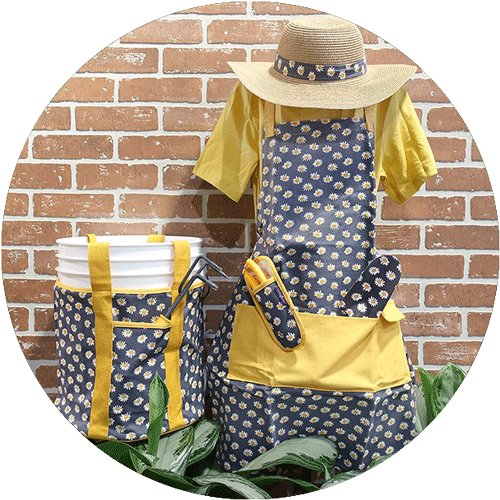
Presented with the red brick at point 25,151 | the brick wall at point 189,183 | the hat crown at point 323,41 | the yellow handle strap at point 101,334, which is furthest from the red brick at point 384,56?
the red brick at point 25,151

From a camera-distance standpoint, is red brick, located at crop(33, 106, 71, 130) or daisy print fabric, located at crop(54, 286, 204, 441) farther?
red brick, located at crop(33, 106, 71, 130)

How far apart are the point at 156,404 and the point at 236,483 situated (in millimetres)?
275

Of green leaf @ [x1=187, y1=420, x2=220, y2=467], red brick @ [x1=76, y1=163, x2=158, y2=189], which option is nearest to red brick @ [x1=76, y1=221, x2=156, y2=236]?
red brick @ [x1=76, y1=163, x2=158, y2=189]

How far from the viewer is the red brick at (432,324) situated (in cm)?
167

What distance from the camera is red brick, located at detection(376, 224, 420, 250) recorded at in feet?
5.38

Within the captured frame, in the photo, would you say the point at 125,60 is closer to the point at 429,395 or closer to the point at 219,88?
the point at 219,88

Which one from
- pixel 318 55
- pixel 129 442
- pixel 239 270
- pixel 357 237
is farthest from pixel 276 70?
pixel 129 442

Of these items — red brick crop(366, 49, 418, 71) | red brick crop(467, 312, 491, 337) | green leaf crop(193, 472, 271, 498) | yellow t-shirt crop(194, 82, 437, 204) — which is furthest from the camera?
red brick crop(467, 312, 491, 337)

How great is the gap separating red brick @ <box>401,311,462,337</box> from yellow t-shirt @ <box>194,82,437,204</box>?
42 centimetres

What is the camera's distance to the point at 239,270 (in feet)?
5.37

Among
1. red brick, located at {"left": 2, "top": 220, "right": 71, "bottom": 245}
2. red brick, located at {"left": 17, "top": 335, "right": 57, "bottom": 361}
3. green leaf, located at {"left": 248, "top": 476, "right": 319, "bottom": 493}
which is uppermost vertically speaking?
red brick, located at {"left": 2, "top": 220, "right": 71, "bottom": 245}

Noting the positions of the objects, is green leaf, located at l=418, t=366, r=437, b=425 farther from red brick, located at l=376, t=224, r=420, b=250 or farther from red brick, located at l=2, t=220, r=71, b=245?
red brick, located at l=2, t=220, r=71, b=245

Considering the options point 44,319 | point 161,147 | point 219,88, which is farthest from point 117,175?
point 44,319

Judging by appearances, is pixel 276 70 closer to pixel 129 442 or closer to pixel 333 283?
pixel 333 283
